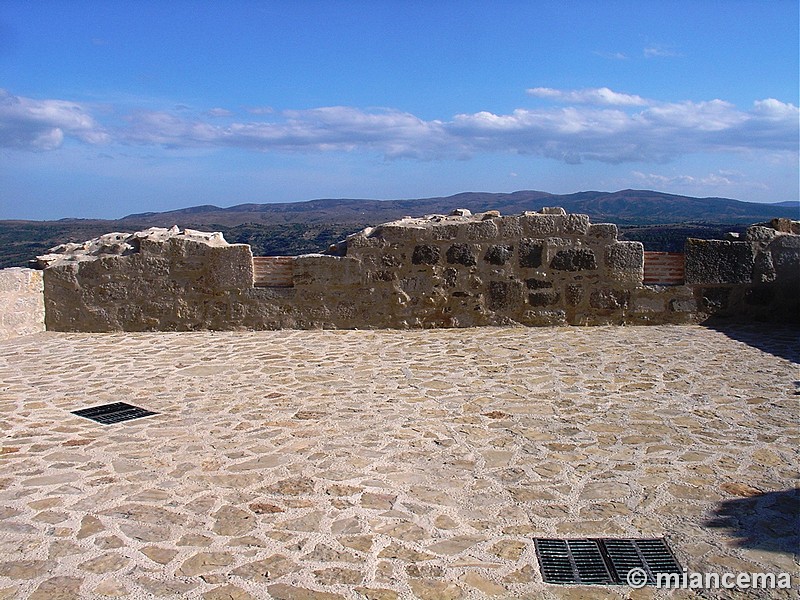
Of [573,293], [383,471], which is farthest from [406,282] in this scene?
[383,471]

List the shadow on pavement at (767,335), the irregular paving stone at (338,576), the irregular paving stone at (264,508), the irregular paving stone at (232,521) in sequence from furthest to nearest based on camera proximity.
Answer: the shadow on pavement at (767,335) → the irregular paving stone at (264,508) → the irregular paving stone at (232,521) → the irregular paving stone at (338,576)

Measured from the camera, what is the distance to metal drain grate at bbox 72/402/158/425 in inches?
198

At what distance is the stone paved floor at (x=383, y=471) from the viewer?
2.90m

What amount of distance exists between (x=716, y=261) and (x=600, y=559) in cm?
667

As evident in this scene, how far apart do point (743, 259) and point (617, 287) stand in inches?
63.0

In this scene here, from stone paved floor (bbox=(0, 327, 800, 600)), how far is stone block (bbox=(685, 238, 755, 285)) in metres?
1.99

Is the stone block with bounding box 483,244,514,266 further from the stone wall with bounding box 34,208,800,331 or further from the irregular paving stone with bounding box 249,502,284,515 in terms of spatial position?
the irregular paving stone with bounding box 249,502,284,515

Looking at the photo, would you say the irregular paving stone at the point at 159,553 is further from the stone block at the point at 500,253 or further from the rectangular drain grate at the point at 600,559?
the stone block at the point at 500,253

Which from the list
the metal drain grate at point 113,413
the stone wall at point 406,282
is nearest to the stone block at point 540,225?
the stone wall at point 406,282

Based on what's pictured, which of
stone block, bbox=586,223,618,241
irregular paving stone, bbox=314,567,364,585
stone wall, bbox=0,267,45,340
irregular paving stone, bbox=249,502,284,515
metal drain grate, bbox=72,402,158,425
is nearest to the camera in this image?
irregular paving stone, bbox=314,567,364,585


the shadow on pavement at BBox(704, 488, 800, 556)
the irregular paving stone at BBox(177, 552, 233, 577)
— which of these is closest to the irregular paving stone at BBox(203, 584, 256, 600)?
the irregular paving stone at BBox(177, 552, 233, 577)

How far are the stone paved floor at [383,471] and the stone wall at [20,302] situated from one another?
1.42 m

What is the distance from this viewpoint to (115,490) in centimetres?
370

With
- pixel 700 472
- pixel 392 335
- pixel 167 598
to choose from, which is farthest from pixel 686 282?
pixel 167 598
